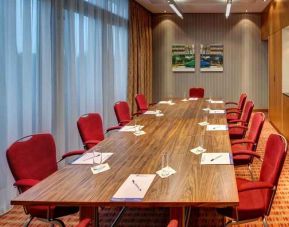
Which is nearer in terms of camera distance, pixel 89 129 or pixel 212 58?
pixel 89 129

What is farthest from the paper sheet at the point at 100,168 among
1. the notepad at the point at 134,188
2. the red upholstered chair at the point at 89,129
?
the red upholstered chair at the point at 89,129

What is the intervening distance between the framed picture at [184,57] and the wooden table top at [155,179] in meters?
8.17

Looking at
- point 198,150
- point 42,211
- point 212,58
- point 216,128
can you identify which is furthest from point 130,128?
point 212,58

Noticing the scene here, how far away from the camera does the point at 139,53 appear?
10312 mm

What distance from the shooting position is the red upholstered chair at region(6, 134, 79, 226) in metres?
2.67

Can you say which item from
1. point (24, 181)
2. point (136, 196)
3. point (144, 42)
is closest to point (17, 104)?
point (24, 181)

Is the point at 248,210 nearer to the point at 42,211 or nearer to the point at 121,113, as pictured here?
the point at 42,211

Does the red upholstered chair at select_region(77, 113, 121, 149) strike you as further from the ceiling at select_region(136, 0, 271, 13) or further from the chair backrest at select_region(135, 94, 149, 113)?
the ceiling at select_region(136, 0, 271, 13)

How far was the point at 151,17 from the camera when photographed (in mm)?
11922

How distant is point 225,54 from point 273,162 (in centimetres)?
948

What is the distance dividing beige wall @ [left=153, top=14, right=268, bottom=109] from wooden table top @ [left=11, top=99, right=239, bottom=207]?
8.16 m

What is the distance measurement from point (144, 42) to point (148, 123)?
655 cm

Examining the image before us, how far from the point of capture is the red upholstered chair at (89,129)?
13.4 ft

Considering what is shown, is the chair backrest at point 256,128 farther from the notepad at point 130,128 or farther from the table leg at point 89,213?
the table leg at point 89,213
